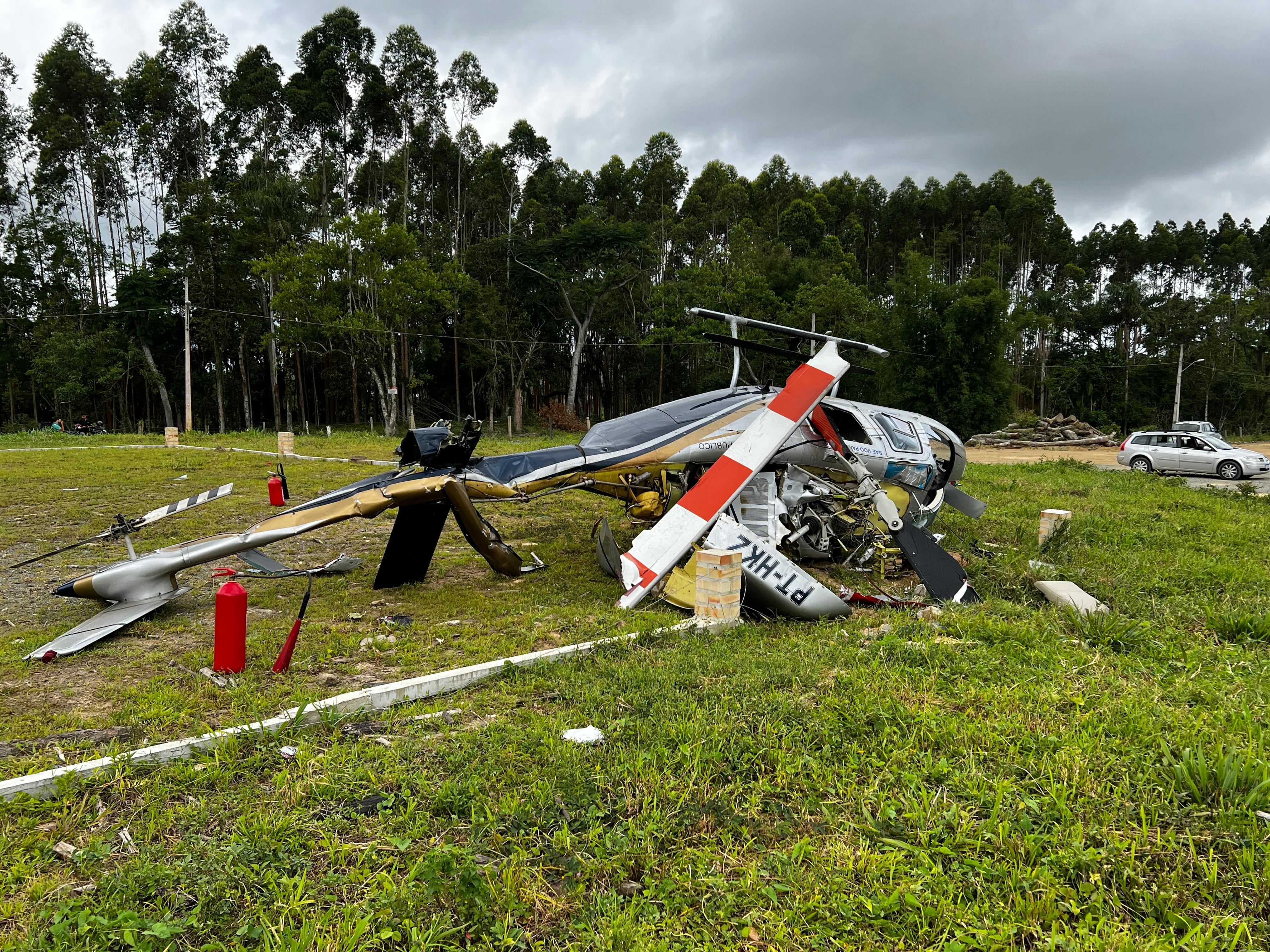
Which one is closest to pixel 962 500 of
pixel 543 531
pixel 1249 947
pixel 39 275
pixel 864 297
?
pixel 543 531

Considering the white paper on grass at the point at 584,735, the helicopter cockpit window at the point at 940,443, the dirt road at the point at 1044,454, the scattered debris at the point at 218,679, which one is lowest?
the dirt road at the point at 1044,454

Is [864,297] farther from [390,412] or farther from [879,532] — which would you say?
[879,532]

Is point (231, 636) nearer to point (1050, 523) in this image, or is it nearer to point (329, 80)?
point (1050, 523)

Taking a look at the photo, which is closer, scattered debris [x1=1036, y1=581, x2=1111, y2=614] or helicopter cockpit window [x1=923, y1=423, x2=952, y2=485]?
scattered debris [x1=1036, y1=581, x2=1111, y2=614]

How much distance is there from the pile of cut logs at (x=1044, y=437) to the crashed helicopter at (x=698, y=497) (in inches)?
1177

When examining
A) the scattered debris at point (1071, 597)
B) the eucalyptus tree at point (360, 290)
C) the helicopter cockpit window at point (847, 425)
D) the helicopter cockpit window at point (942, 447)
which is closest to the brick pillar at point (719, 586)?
the scattered debris at point (1071, 597)

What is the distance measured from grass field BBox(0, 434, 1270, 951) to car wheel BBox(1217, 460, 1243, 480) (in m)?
19.8

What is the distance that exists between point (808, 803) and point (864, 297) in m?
43.2

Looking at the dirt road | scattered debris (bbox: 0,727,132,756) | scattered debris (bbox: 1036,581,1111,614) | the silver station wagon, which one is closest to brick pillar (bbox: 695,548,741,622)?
scattered debris (bbox: 1036,581,1111,614)

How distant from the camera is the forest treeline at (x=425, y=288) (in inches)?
1419

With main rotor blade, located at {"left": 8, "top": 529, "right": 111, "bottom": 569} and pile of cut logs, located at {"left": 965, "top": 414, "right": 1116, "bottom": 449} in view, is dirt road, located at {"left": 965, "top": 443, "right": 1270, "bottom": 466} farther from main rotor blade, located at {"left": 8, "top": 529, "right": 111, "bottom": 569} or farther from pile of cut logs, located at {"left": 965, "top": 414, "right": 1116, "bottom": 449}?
main rotor blade, located at {"left": 8, "top": 529, "right": 111, "bottom": 569}

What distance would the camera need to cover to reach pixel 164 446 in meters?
23.0

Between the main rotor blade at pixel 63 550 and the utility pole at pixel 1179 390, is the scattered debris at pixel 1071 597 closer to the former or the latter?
the main rotor blade at pixel 63 550

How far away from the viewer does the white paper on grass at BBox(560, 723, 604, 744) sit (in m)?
3.72
